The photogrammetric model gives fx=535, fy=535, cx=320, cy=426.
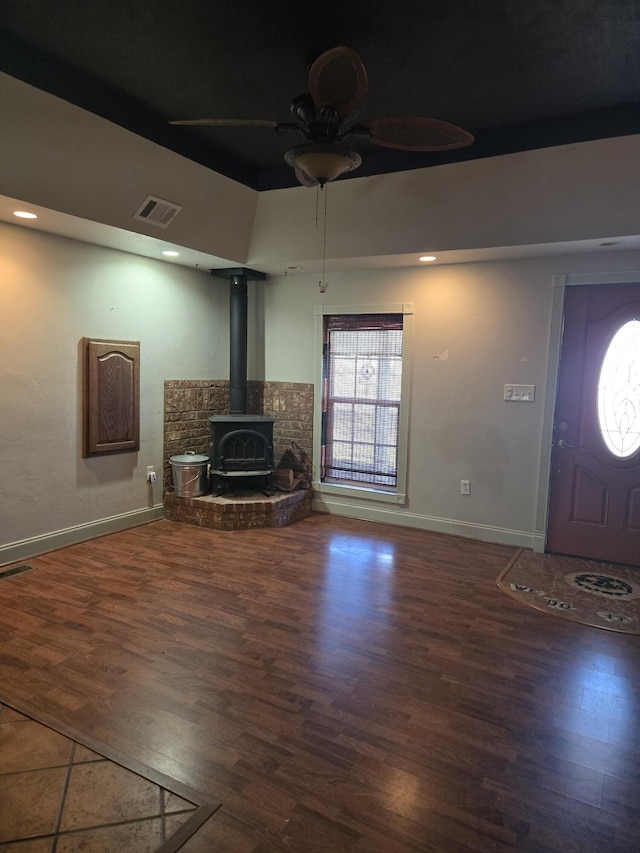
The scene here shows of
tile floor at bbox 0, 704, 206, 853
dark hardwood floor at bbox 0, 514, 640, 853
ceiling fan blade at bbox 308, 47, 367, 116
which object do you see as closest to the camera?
tile floor at bbox 0, 704, 206, 853

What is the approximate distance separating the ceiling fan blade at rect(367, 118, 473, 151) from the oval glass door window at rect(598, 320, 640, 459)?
2324 millimetres

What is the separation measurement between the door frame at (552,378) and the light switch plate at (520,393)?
110 millimetres

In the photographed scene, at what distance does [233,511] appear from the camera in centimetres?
480

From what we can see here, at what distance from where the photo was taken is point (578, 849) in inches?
65.6

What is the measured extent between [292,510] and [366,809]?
133 inches

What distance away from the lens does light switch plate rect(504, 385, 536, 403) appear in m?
4.38

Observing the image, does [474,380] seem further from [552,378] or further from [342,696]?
[342,696]

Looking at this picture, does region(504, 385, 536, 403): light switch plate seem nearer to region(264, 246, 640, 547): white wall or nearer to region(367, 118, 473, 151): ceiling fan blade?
region(264, 246, 640, 547): white wall

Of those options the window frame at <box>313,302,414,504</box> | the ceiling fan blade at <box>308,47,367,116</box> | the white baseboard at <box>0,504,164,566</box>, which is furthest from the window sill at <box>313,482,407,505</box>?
the ceiling fan blade at <box>308,47,367,116</box>

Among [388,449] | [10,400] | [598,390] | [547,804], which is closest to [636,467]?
[598,390]

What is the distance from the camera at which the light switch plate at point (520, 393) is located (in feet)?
14.4

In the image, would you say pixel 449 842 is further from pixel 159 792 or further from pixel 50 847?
pixel 50 847

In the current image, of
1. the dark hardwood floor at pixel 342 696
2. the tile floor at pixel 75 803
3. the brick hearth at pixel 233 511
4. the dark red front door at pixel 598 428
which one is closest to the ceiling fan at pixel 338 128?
the dark red front door at pixel 598 428

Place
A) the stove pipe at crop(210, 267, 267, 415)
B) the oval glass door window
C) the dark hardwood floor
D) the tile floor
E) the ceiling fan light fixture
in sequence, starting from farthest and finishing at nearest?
the stove pipe at crop(210, 267, 267, 415) < the oval glass door window < the ceiling fan light fixture < the dark hardwood floor < the tile floor
